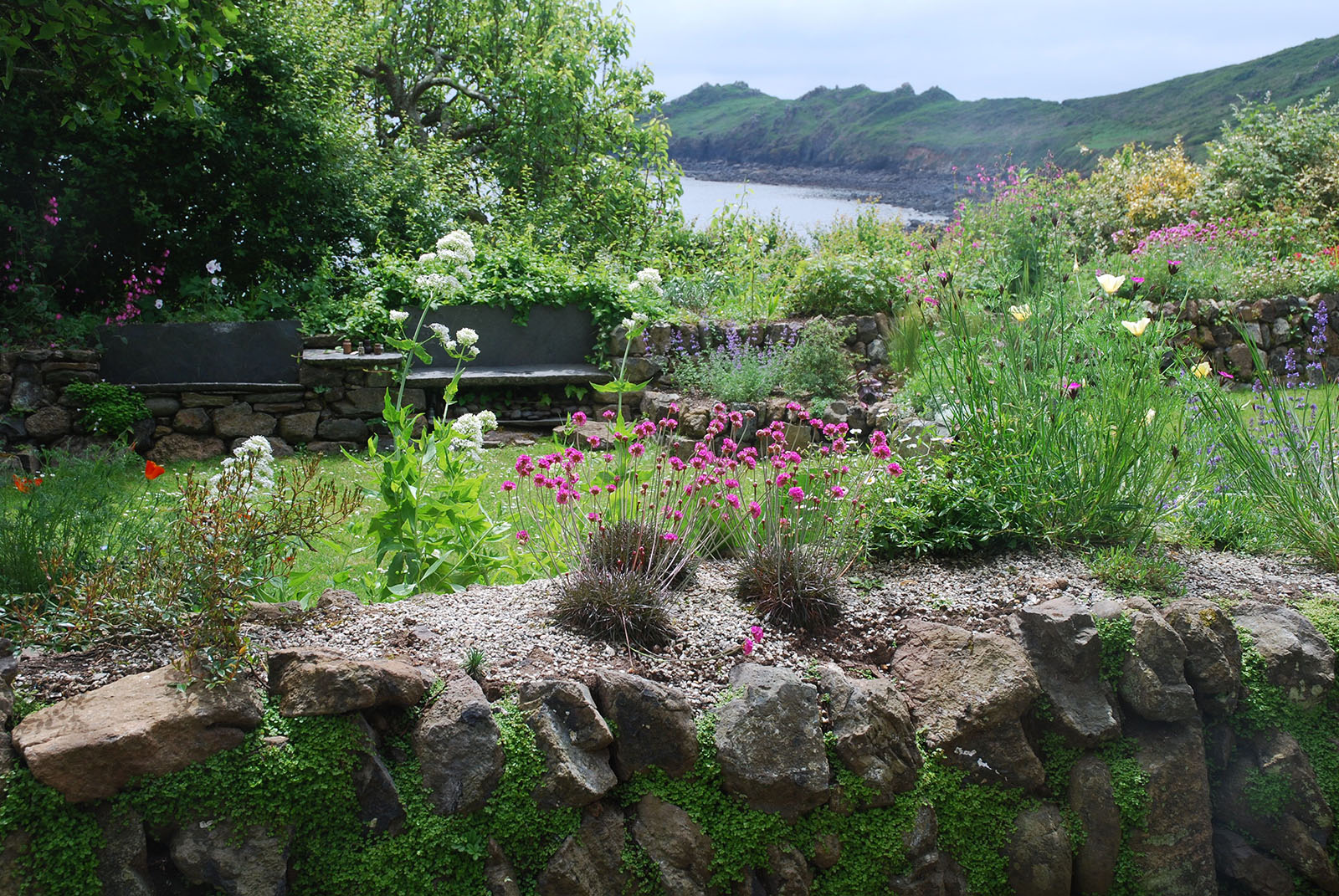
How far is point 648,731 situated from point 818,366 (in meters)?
5.11

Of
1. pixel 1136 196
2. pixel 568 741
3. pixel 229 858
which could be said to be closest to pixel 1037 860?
pixel 568 741

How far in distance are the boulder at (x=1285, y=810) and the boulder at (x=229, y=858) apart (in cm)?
256

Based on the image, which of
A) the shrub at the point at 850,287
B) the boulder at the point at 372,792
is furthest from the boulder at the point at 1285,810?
the shrub at the point at 850,287

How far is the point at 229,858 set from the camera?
1.99 meters

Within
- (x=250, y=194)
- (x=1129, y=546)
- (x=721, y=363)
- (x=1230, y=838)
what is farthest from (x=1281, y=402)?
(x=250, y=194)

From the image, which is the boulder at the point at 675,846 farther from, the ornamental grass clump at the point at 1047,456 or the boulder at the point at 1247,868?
the boulder at the point at 1247,868

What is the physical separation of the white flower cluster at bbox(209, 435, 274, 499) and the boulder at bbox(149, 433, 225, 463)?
4106 mm

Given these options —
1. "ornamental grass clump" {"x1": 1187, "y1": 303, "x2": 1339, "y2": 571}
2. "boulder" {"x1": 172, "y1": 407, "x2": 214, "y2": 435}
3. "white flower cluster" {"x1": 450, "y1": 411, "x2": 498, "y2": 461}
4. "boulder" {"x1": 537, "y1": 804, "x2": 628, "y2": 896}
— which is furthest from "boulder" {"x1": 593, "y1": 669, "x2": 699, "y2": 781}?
"boulder" {"x1": 172, "y1": 407, "x2": 214, "y2": 435}

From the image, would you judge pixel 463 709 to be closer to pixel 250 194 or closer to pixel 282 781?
pixel 282 781

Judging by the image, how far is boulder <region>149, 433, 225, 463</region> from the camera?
6805 millimetres

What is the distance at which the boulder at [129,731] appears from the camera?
193 centimetres

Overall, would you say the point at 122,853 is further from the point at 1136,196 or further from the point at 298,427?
the point at 1136,196

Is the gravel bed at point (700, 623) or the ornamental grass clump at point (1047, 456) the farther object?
the ornamental grass clump at point (1047, 456)

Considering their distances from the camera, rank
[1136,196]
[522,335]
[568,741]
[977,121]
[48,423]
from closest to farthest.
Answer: [568,741] → [48,423] → [522,335] → [1136,196] → [977,121]
